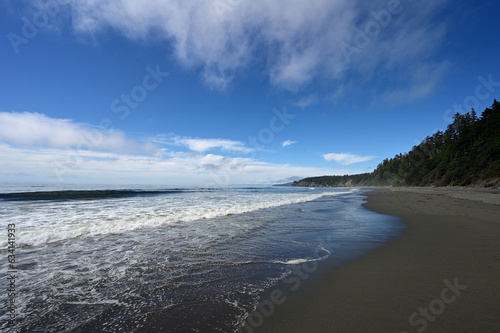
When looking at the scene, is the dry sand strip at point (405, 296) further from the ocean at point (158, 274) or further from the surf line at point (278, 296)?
the ocean at point (158, 274)

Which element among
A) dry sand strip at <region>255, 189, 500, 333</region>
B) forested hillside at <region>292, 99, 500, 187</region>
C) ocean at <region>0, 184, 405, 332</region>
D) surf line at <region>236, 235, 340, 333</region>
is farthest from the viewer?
forested hillside at <region>292, 99, 500, 187</region>

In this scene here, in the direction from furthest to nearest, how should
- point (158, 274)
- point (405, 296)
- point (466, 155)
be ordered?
point (466, 155) → point (158, 274) → point (405, 296)

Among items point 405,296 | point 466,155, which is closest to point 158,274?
point 405,296

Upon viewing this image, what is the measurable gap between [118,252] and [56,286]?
2536 mm

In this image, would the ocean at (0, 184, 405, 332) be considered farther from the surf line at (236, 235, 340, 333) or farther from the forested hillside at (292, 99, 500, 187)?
the forested hillside at (292, 99, 500, 187)

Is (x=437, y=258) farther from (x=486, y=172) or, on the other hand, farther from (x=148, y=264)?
(x=486, y=172)

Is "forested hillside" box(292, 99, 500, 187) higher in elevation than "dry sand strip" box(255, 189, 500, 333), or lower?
higher

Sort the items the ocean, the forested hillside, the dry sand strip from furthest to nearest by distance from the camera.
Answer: the forested hillside, the ocean, the dry sand strip

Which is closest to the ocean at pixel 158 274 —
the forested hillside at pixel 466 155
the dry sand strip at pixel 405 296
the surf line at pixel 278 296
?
the surf line at pixel 278 296

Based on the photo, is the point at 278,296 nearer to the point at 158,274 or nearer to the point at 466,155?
the point at 158,274

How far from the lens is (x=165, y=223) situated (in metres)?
12.6

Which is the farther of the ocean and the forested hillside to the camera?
the forested hillside

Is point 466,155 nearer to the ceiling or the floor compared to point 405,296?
nearer to the ceiling

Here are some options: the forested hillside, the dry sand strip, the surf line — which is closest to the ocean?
the surf line
